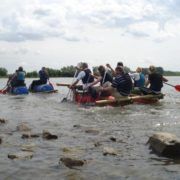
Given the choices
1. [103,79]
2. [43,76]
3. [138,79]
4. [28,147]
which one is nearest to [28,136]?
[28,147]

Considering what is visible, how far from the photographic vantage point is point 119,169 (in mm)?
7168

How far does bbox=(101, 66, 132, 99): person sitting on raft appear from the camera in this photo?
58.1 feet

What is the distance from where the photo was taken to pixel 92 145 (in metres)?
9.18

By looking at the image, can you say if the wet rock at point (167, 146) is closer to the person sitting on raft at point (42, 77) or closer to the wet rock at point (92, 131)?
the wet rock at point (92, 131)

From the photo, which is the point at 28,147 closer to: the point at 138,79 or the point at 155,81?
the point at 155,81

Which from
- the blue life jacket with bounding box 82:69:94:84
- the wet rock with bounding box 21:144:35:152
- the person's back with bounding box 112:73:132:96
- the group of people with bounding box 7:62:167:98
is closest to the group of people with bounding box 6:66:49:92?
the group of people with bounding box 7:62:167:98

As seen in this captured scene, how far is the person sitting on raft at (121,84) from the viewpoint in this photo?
17719 millimetres

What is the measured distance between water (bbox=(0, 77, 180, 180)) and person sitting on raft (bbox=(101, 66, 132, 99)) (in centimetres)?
256

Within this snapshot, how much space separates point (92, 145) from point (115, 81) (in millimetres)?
8941

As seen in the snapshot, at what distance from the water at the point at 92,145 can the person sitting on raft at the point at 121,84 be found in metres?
2.56

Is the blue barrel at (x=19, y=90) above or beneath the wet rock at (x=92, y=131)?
above

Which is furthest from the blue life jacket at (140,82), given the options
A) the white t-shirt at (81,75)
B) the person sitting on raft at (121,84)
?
the person sitting on raft at (121,84)

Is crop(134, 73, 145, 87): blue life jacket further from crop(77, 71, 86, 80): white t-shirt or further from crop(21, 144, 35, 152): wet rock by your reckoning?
crop(21, 144, 35, 152): wet rock

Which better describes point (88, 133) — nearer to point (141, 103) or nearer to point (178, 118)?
point (178, 118)
